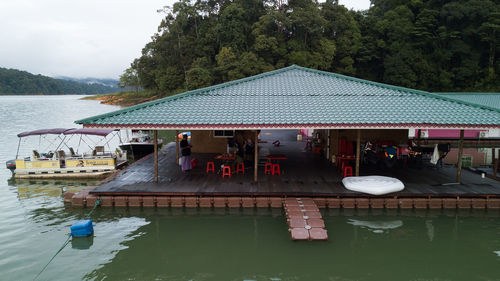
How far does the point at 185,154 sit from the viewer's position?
499 inches

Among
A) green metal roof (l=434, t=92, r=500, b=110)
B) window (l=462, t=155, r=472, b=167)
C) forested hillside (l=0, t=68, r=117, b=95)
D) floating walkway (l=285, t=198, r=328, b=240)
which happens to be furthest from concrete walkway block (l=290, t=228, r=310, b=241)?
forested hillside (l=0, t=68, r=117, b=95)

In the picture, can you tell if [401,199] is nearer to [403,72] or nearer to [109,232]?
[109,232]

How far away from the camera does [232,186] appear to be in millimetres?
11172

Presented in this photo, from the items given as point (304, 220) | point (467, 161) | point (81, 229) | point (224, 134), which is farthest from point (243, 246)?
point (467, 161)

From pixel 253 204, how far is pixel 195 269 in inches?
146

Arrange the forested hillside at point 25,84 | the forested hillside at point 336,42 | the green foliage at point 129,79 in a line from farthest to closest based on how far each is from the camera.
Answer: the forested hillside at point 25,84 → the green foliage at point 129,79 → the forested hillside at point 336,42

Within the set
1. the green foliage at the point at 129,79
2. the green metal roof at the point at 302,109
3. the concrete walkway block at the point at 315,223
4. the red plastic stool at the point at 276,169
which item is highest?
the green foliage at the point at 129,79

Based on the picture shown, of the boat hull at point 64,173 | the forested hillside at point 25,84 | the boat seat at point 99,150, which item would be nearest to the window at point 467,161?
the boat hull at point 64,173

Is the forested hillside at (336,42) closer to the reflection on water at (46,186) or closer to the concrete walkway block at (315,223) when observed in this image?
the reflection on water at (46,186)

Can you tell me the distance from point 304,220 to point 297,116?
3.69m

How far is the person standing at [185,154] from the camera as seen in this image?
492 inches

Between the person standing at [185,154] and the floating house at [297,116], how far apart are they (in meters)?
0.54

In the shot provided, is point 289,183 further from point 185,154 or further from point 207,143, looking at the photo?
point 207,143

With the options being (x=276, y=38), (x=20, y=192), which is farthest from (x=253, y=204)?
(x=276, y=38)
